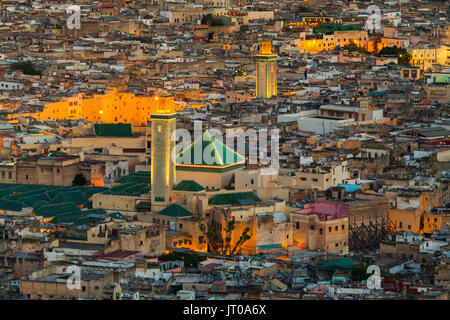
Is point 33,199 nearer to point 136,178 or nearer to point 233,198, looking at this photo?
point 136,178

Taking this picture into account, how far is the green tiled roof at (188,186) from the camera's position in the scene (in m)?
41.8

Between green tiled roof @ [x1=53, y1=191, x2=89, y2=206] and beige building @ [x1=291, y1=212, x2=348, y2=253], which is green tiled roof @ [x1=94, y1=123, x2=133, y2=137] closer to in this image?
green tiled roof @ [x1=53, y1=191, x2=89, y2=206]

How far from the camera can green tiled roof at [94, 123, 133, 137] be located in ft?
168

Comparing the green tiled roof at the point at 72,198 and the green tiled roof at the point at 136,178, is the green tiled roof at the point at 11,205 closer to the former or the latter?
the green tiled roof at the point at 72,198

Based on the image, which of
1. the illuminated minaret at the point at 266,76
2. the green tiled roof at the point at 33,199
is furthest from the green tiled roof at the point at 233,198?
the illuminated minaret at the point at 266,76

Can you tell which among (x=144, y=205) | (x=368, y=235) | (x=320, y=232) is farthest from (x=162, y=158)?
(x=368, y=235)

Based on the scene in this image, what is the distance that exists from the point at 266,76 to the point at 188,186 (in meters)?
18.7

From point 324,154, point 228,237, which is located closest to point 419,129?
point 324,154

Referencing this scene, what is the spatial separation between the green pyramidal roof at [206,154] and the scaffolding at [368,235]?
5.00 m

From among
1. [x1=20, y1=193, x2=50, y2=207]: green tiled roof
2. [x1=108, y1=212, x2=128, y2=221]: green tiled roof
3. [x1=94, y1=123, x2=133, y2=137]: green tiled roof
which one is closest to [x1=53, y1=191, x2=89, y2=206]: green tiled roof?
[x1=20, y1=193, x2=50, y2=207]: green tiled roof

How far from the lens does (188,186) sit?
41938 millimetres

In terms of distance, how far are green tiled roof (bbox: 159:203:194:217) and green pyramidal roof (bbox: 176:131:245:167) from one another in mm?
2859
